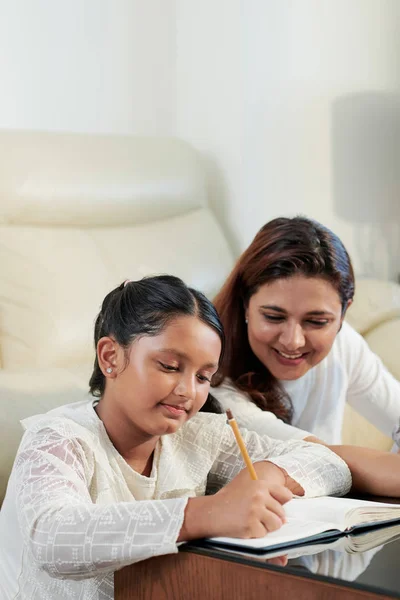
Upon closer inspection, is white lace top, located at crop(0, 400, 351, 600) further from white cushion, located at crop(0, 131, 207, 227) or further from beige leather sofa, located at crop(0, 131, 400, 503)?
white cushion, located at crop(0, 131, 207, 227)

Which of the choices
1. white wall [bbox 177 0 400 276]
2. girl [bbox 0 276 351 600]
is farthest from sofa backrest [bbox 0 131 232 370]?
girl [bbox 0 276 351 600]

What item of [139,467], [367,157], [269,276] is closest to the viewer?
[139,467]

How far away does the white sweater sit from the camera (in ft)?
5.71

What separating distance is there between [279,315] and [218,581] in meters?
0.75

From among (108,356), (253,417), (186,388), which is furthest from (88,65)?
(186,388)

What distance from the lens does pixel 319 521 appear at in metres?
0.96

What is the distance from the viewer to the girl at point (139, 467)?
87 centimetres

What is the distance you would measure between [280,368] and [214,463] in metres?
0.37

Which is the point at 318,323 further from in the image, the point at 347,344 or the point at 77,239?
the point at 77,239

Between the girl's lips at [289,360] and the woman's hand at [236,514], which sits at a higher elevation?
the woman's hand at [236,514]

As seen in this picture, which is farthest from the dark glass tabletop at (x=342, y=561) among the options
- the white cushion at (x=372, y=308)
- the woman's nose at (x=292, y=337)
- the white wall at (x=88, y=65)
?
the white wall at (x=88, y=65)

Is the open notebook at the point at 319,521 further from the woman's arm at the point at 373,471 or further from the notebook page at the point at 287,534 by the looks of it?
the woman's arm at the point at 373,471

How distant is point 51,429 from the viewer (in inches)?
41.4

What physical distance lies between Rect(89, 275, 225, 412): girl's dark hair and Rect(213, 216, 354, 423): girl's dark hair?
384mm
